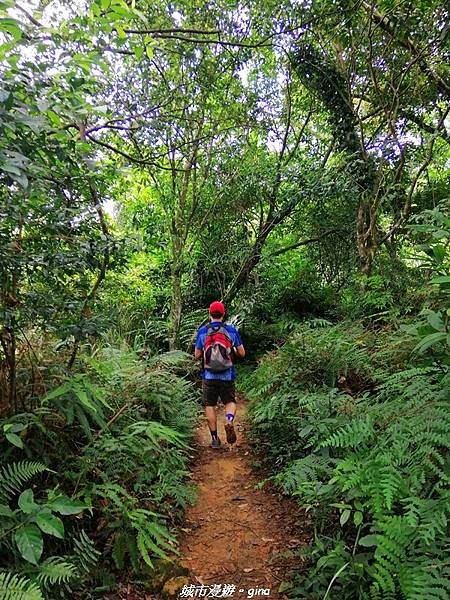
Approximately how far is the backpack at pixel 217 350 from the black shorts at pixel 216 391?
211 mm

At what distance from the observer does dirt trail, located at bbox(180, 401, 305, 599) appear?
→ 3123 mm

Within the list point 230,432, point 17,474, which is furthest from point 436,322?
point 230,432

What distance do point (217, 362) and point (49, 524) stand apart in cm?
340

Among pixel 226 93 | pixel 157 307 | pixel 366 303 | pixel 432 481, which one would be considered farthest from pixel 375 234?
pixel 432 481

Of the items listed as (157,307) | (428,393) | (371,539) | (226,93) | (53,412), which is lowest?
(371,539)

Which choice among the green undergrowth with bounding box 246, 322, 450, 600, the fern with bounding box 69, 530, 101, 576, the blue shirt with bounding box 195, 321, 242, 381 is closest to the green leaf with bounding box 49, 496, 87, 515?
the fern with bounding box 69, 530, 101, 576

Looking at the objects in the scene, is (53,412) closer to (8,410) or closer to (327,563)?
(8,410)

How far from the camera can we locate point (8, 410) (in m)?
3.24

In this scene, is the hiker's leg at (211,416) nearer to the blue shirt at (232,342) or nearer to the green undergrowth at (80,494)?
the blue shirt at (232,342)

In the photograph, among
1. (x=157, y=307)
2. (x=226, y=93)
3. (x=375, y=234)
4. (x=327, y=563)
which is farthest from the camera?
(x=157, y=307)

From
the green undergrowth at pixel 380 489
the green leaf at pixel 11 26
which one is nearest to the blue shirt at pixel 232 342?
the green undergrowth at pixel 380 489

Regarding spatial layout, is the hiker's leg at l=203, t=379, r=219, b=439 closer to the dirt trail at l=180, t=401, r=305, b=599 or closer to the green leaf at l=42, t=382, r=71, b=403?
the dirt trail at l=180, t=401, r=305, b=599

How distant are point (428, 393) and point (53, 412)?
9.84 ft

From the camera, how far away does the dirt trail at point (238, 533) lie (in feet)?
10.2
